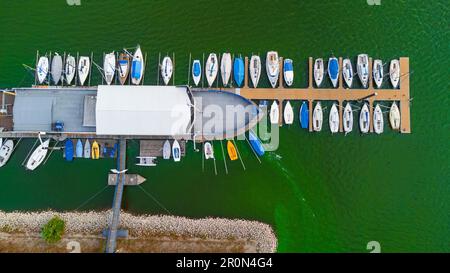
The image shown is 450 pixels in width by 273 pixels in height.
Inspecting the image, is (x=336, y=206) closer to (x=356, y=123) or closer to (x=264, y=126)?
(x=356, y=123)

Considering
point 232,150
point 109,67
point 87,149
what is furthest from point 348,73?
point 87,149

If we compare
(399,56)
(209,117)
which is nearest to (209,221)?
(209,117)

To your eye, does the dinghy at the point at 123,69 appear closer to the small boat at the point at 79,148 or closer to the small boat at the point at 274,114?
the small boat at the point at 79,148

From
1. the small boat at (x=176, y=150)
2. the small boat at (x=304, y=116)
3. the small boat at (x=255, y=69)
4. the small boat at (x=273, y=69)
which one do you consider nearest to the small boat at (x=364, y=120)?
the small boat at (x=304, y=116)

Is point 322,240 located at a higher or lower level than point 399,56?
lower

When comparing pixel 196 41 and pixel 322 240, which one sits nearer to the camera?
pixel 322 240

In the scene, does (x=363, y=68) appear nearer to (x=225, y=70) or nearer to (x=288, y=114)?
(x=288, y=114)

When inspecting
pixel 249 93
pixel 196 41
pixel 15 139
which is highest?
pixel 196 41
